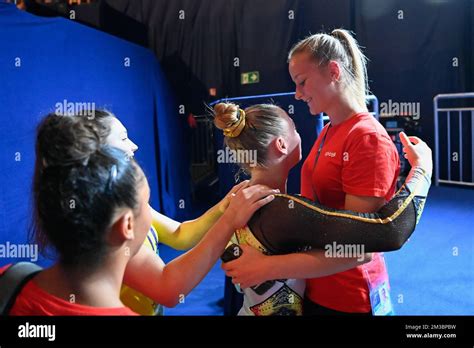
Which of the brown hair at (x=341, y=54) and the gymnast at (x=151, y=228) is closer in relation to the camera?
the gymnast at (x=151, y=228)

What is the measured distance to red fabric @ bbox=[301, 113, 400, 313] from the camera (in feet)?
2.16

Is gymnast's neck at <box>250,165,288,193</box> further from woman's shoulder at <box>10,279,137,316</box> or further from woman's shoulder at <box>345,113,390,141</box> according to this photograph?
woman's shoulder at <box>10,279,137,316</box>

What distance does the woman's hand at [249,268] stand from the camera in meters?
0.65

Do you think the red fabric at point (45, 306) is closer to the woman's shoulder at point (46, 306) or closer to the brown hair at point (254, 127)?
the woman's shoulder at point (46, 306)

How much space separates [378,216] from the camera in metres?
0.60

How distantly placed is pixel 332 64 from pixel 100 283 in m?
0.54

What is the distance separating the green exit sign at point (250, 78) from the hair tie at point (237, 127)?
244 centimetres

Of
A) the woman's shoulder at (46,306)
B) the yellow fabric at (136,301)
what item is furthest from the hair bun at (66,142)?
the yellow fabric at (136,301)

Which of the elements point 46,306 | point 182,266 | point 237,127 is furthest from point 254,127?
point 46,306

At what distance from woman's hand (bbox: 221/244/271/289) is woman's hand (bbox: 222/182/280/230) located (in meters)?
0.05

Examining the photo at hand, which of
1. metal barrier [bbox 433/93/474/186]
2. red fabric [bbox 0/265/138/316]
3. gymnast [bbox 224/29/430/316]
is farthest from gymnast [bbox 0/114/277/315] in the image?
metal barrier [bbox 433/93/474/186]

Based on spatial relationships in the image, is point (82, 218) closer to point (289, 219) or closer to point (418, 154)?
point (289, 219)

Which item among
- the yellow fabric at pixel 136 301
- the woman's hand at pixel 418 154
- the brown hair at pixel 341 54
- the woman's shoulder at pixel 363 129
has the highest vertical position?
the brown hair at pixel 341 54

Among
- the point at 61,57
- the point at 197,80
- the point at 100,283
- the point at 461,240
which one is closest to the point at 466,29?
the point at 461,240
